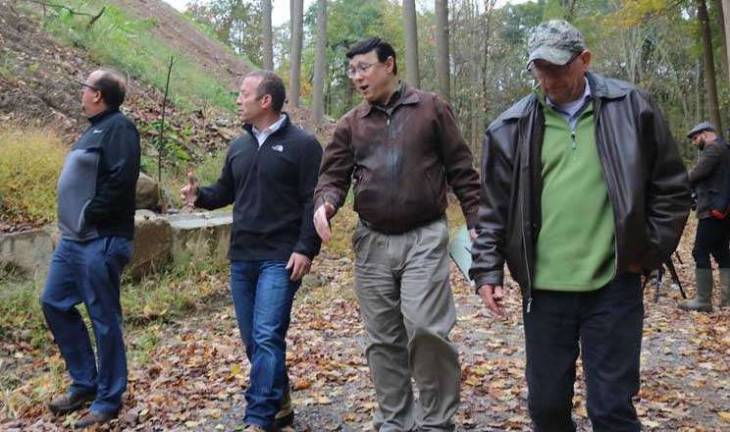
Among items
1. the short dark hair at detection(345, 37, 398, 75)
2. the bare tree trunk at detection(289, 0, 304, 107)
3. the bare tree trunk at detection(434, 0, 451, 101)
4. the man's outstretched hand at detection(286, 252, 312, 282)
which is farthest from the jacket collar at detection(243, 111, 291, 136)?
the bare tree trunk at detection(289, 0, 304, 107)

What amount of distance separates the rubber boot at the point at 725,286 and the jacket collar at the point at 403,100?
5.97 metres

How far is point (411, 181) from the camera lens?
3.93m

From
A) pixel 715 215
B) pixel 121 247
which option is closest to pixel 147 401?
pixel 121 247

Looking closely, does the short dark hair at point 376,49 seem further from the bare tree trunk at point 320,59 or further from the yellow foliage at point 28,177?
the bare tree trunk at point 320,59

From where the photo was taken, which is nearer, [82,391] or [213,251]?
[82,391]

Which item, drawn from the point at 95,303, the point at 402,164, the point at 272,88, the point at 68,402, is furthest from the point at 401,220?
the point at 68,402

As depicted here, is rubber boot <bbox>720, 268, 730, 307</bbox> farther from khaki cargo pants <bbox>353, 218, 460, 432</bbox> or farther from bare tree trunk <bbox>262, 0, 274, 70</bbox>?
bare tree trunk <bbox>262, 0, 274, 70</bbox>

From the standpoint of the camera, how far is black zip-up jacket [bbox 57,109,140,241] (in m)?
4.67

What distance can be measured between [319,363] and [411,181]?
2809 millimetres

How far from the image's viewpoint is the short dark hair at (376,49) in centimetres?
405

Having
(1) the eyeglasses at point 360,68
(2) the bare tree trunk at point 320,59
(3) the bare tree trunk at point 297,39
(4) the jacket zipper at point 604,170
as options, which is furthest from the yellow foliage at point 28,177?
(3) the bare tree trunk at point 297,39

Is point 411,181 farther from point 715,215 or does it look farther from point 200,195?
point 715,215

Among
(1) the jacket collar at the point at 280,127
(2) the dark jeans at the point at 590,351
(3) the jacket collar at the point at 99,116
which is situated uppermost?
(3) the jacket collar at the point at 99,116

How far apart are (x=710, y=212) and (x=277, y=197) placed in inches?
225
